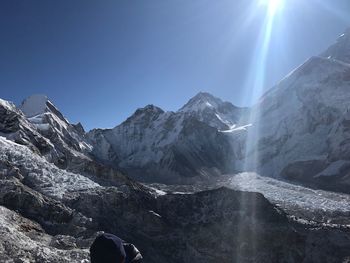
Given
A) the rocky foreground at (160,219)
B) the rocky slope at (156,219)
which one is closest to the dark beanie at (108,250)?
the rocky slope at (156,219)

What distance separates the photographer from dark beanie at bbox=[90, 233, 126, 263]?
691 cm

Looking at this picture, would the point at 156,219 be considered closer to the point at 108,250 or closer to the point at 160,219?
the point at 160,219

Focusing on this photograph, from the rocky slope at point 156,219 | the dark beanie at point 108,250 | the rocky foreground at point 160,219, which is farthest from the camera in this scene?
the rocky foreground at point 160,219

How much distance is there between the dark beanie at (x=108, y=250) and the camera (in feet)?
22.7

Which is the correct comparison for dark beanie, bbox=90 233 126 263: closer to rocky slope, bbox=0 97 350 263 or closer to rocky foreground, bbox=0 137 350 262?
Result: rocky slope, bbox=0 97 350 263

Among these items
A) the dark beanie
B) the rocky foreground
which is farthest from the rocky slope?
the dark beanie

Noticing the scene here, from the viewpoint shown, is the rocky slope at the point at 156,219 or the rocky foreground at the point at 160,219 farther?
the rocky foreground at the point at 160,219

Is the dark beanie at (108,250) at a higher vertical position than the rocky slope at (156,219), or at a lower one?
lower

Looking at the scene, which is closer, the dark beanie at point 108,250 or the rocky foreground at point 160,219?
the dark beanie at point 108,250

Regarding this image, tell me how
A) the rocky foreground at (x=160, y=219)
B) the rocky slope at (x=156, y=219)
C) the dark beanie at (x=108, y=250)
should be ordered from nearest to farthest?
1. the dark beanie at (x=108, y=250)
2. the rocky slope at (x=156, y=219)
3. the rocky foreground at (x=160, y=219)

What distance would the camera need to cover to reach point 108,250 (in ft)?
22.7

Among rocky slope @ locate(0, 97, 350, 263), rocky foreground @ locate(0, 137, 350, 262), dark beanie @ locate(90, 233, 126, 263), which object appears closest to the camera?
dark beanie @ locate(90, 233, 126, 263)

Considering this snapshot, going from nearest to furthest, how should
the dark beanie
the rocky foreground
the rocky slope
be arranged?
1. the dark beanie
2. the rocky slope
3. the rocky foreground

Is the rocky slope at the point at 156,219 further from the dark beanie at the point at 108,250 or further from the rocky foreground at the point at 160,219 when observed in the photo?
the dark beanie at the point at 108,250
